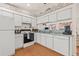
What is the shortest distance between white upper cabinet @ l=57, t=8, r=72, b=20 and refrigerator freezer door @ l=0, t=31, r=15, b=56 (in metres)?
2.02

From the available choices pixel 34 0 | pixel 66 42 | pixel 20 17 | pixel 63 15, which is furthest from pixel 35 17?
pixel 34 0

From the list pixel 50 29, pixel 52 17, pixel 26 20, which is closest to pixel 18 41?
pixel 26 20

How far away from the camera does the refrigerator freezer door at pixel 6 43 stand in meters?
2.26

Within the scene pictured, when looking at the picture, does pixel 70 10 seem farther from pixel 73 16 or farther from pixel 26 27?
pixel 26 27

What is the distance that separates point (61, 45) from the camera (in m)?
2.88

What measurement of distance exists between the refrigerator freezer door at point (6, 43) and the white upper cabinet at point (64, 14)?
6.62ft

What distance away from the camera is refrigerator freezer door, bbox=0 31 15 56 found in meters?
2.26

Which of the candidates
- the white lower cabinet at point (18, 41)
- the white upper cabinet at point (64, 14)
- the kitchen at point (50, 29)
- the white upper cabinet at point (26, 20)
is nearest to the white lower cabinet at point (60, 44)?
the kitchen at point (50, 29)

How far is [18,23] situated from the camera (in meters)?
4.04

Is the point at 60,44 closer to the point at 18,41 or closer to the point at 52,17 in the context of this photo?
the point at 52,17

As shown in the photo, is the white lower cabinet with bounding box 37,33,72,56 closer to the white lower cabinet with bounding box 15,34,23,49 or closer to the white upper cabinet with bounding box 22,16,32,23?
the white lower cabinet with bounding box 15,34,23,49

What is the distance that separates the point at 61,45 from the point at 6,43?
5.97 ft

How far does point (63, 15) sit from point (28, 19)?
93.3 inches

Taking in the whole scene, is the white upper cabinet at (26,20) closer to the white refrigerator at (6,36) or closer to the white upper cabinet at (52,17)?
the white upper cabinet at (52,17)
